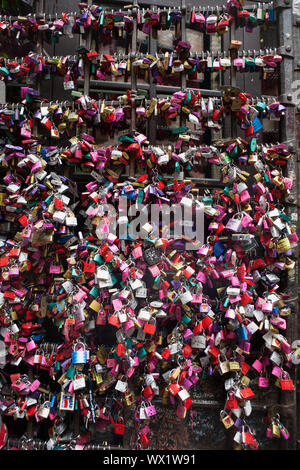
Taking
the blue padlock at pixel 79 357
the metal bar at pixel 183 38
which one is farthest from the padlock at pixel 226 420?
the metal bar at pixel 183 38

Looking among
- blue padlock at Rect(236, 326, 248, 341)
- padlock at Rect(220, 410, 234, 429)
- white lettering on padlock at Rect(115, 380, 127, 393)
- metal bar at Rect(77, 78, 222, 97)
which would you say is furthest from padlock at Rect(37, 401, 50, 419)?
metal bar at Rect(77, 78, 222, 97)

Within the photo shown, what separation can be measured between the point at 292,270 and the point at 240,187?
0.75m

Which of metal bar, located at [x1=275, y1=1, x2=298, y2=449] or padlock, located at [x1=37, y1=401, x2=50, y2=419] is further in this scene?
metal bar, located at [x1=275, y1=1, x2=298, y2=449]

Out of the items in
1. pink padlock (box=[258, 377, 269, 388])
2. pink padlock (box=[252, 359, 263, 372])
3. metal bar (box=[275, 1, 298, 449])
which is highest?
metal bar (box=[275, 1, 298, 449])

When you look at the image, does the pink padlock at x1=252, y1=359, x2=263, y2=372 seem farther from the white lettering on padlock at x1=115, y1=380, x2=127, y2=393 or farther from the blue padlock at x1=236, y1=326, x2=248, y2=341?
the white lettering on padlock at x1=115, y1=380, x2=127, y2=393

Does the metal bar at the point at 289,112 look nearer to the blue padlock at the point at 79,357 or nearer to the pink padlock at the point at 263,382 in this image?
the pink padlock at the point at 263,382

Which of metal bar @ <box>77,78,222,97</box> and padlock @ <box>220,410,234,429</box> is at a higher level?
metal bar @ <box>77,78,222,97</box>

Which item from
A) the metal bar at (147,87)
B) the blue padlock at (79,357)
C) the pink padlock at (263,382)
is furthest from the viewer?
the metal bar at (147,87)

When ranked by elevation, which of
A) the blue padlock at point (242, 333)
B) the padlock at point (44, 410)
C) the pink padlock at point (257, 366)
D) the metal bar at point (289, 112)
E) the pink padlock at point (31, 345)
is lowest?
the padlock at point (44, 410)

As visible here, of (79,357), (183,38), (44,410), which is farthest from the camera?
(183,38)

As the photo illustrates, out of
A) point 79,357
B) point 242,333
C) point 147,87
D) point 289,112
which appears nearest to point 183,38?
point 147,87

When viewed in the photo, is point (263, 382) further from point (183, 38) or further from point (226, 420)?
point (183, 38)

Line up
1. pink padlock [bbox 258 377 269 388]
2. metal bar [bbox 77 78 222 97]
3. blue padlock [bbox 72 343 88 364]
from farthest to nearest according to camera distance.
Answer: metal bar [bbox 77 78 222 97] < pink padlock [bbox 258 377 269 388] < blue padlock [bbox 72 343 88 364]
